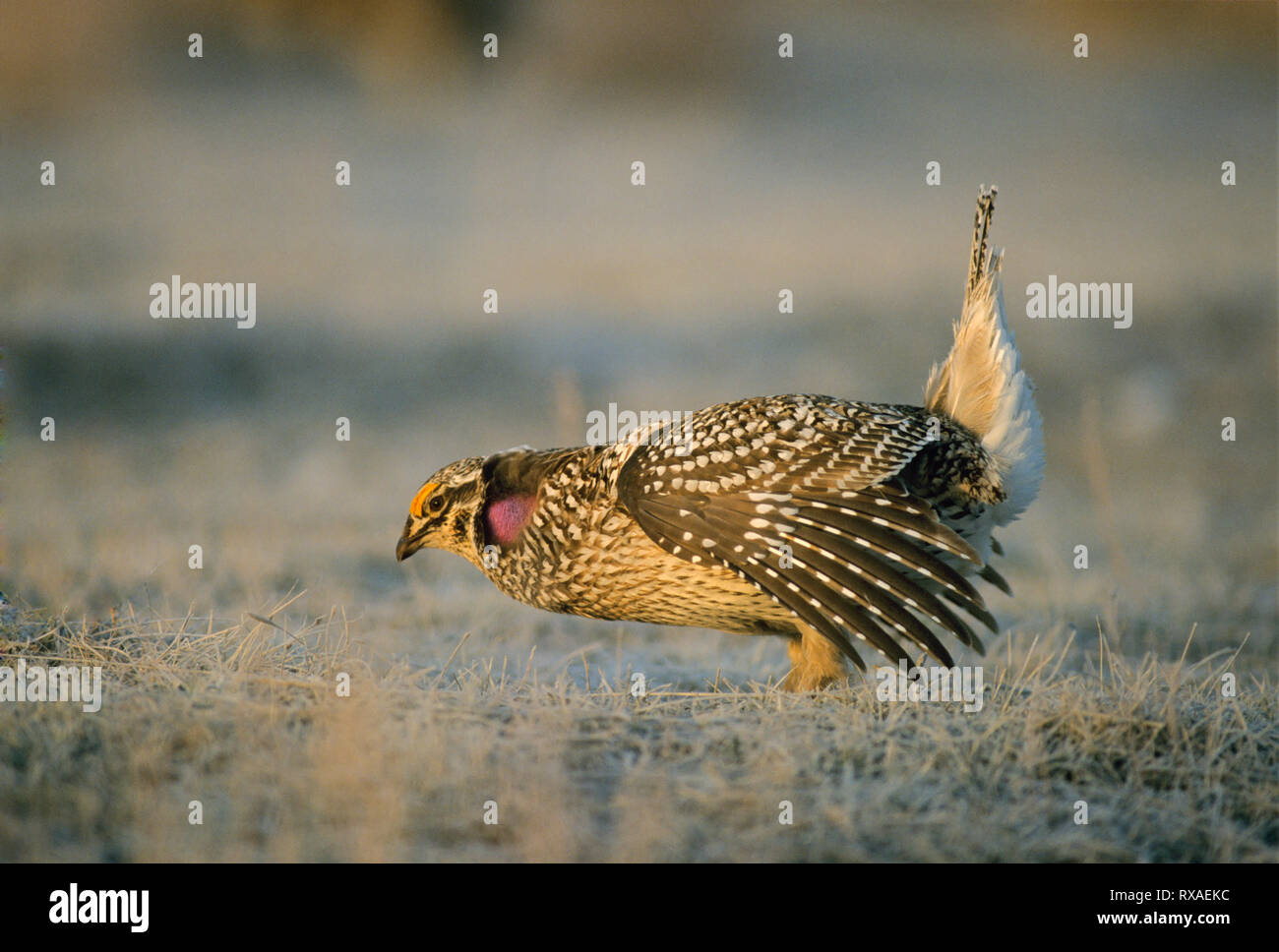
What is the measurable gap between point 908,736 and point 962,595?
3.55 feet

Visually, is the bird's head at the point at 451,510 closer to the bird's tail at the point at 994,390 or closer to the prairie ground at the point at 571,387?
the prairie ground at the point at 571,387

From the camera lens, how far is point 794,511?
4.52m

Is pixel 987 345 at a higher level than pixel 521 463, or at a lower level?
higher

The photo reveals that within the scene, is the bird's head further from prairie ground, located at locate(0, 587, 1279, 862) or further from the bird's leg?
the bird's leg

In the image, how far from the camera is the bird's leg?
4.91 meters

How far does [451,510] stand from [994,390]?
96.0 inches

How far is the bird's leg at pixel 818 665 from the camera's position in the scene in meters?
4.91

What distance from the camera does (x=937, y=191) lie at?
17.4m

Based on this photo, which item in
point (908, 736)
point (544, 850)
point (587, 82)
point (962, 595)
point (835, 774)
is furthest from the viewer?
point (587, 82)

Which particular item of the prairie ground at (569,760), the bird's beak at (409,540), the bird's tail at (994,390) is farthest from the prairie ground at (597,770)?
the bird's beak at (409,540)

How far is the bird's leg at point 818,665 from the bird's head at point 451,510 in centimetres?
158

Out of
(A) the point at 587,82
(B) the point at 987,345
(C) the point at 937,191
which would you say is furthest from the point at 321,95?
(B) the point at 987,345

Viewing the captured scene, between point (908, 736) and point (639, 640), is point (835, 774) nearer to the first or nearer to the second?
point (908, 736)

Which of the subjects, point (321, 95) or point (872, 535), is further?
point (321, 95)
